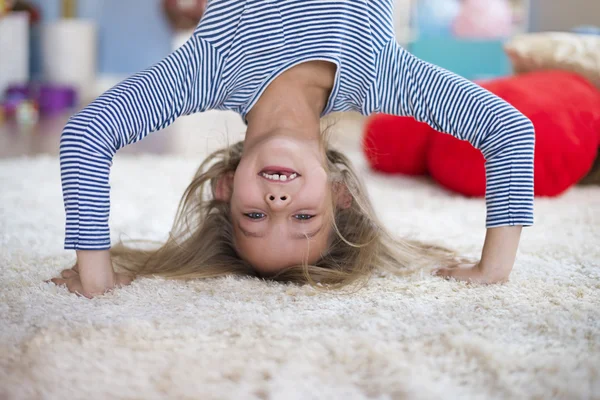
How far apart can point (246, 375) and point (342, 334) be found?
0.52 feet

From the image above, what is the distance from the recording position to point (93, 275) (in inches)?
41.9

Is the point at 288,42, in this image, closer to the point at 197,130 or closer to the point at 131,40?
the point at 197,130

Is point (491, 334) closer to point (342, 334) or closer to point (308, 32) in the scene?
point (342, 334)

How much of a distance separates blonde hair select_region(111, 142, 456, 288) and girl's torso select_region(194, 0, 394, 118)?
4.9 inches

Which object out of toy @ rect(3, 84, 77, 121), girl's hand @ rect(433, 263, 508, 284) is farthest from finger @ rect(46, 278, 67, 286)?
toy @ rect(3, 84, 77, 121)

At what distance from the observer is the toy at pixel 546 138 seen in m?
1.77

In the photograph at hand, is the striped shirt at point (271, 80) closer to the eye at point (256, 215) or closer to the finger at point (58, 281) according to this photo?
the finger at point (58, 281)

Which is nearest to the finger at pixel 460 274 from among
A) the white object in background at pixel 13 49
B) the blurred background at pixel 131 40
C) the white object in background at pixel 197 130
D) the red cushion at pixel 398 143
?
the red cushion at pixel 398 143

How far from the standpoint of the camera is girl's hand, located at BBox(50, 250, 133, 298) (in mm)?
1056

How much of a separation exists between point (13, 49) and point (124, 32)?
0.86 metres

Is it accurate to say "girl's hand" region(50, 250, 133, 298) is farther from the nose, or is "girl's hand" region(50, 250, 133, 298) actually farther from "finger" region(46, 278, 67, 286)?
the nose

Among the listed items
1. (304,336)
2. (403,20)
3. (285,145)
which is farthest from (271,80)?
(403,20)

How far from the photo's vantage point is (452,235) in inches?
59.4

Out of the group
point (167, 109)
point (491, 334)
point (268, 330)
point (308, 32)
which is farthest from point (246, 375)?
point (308, 32)
